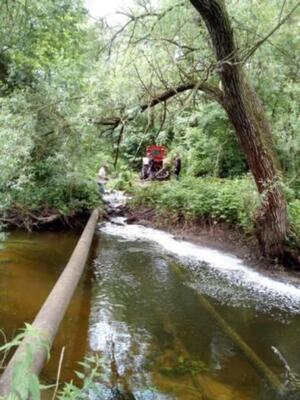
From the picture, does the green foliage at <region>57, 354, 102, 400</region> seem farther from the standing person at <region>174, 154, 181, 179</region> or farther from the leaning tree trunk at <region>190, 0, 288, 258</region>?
the standing person at <region>174, 154, 181, 179</region>

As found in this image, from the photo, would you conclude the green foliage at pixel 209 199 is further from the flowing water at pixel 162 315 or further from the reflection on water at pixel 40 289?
the reflection on water at pixel 40 289

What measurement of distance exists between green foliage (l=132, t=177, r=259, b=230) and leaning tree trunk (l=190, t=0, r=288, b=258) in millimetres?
460

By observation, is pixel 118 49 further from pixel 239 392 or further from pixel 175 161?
pixel 175 161

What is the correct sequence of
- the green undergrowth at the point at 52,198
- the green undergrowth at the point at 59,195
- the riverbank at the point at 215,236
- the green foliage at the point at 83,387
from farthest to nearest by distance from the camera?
1. the green undergrowth at the point at 59,195
2. the green undergrowth at the point at 52,198
3. the riverbank at the point at 215,236
4. the green foliage at the point at 83,387

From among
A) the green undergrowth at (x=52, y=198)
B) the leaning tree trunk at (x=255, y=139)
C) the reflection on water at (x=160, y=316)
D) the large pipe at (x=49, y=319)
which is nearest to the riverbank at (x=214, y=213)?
the leaning tree trunk at (x=255, y=139)

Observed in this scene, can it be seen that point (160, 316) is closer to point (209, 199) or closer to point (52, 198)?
point (209, 199)

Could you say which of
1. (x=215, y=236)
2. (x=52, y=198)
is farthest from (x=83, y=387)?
(x=52, y=198)

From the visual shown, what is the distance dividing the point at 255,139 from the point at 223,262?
263 centimetres

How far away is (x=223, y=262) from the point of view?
27.5 ft

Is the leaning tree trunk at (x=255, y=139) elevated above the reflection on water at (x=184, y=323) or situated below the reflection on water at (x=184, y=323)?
above

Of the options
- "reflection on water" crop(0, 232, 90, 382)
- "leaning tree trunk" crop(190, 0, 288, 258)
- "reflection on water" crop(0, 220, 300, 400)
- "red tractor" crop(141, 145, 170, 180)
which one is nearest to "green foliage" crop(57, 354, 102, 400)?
"reflection on water" crop(0, 232, 90, 382)

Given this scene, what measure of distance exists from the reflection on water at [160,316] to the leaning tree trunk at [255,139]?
0.92m

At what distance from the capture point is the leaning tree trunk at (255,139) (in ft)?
20.8

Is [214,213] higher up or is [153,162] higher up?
[153,162]
